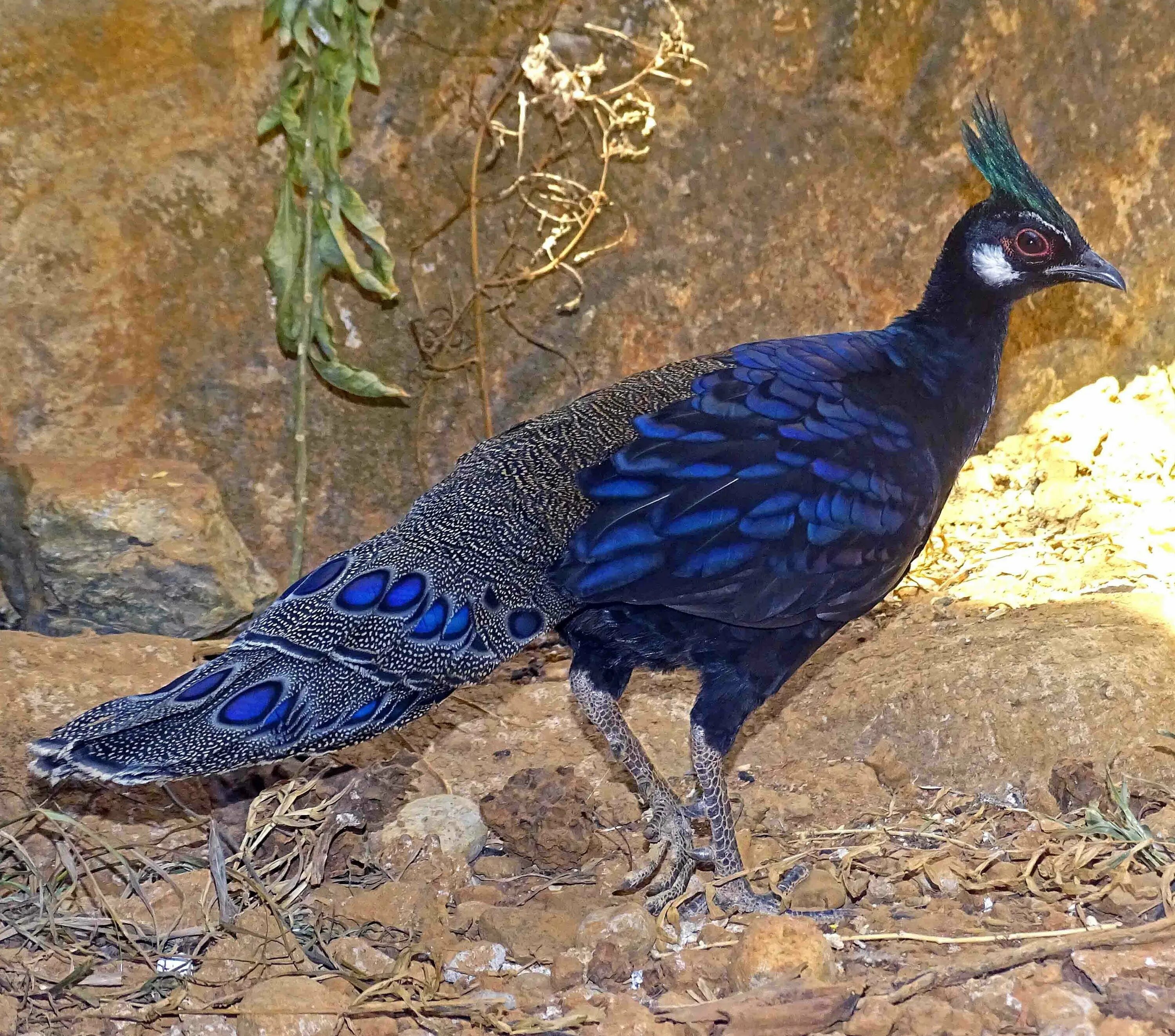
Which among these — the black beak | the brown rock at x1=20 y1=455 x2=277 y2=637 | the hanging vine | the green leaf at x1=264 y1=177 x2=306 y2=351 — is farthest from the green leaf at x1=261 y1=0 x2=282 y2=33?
the black beak

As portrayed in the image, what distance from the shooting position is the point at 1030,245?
329cm

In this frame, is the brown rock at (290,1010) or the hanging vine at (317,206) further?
the hanging vine at (317,206)

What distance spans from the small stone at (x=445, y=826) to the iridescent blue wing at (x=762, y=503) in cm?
76

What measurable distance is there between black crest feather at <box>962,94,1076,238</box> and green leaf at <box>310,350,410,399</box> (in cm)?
213

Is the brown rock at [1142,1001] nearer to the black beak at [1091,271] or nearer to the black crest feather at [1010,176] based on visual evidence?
the black beak at [1091,271]

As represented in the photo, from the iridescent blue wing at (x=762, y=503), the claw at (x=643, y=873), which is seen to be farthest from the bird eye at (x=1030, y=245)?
the claw at (x=643, y=873)

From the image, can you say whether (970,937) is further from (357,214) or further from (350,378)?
(357,214)

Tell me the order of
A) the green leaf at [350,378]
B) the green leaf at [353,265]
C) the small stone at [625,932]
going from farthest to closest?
the green leaf at [350,378], the green leaf at [353,265], the small stone at [625,932]

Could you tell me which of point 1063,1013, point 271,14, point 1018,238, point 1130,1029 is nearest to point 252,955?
point 1063,1013

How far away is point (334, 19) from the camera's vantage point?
418 cm

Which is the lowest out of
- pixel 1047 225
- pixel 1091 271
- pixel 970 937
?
pixel 970 937

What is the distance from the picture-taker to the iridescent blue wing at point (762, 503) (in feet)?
9.25

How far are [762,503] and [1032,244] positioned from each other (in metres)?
1.11

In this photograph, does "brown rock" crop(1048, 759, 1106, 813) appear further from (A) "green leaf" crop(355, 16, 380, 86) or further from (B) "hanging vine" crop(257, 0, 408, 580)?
(A) "green leaf" crop(355, 16, 380, 86)
